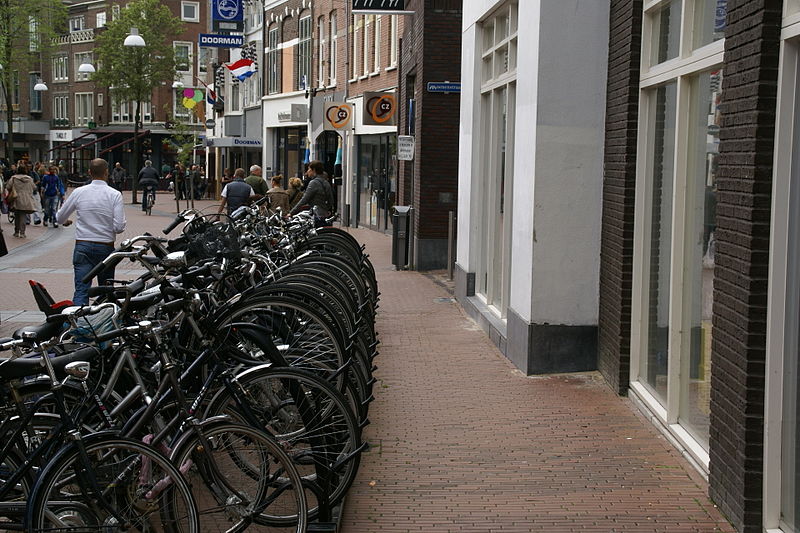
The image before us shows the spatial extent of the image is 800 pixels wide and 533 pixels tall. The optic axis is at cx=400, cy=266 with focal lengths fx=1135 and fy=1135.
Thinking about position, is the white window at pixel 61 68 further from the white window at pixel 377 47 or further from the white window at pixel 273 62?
the white window at pixel 377 47

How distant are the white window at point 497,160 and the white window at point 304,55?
29.3 m

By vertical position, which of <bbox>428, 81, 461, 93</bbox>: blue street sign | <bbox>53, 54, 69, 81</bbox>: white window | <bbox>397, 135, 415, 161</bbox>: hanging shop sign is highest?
<bbox>53, 54, 69, 81</bbox>: white window

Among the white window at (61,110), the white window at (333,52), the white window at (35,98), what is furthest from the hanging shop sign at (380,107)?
the white window at (35,98)

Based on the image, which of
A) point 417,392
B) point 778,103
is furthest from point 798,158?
point 417,392

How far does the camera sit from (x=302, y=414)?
5332 mm

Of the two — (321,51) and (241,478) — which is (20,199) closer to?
(321,51)

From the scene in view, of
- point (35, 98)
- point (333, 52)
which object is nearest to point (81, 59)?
point (35, 98)

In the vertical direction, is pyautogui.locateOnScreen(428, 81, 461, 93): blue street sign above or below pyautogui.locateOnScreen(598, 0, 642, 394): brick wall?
above

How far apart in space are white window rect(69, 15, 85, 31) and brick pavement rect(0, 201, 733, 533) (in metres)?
76.6

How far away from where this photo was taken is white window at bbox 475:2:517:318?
38.3 ft

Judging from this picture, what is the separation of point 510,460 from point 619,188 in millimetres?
2766

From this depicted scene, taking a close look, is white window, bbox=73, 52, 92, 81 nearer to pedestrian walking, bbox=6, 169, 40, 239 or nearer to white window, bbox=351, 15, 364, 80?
white window, bbox=351, 15, 364, 80

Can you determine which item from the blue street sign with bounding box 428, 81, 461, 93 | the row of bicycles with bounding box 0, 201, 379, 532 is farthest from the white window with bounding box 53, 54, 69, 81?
the row of bicycles with bounding box 0, 201, 379, 532

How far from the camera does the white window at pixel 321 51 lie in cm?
3976
